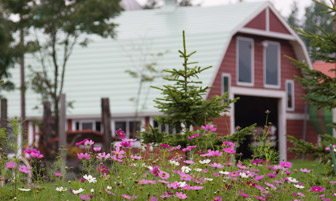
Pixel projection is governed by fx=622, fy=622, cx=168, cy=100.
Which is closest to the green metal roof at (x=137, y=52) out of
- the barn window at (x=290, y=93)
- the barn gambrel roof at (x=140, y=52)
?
the barn gambrel roof at (x=140, y=52)

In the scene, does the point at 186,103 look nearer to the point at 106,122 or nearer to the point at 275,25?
the point at 106,122

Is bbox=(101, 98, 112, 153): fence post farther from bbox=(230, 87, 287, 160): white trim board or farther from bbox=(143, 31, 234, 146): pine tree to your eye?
bbox=(230, 87, 287, 160): white trim board

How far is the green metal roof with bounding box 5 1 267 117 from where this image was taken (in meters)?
26.6

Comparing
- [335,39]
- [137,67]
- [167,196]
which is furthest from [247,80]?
[167,196]

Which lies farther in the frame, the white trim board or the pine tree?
the white trim board

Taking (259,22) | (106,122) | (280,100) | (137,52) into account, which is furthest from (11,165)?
(280,100)

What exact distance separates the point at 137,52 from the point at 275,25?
694 centimetres

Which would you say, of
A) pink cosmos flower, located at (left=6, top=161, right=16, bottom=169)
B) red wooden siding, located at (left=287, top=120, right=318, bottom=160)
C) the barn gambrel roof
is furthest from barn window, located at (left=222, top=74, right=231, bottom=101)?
pink cosmos flower, located at (left=6, top=161, right=16, bottom=169)

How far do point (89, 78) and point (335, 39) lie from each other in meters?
18.0

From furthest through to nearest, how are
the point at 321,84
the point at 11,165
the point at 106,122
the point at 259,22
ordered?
the point at 259,22 < the point at 106,122 < the point at 321,84 < the point at 11,165

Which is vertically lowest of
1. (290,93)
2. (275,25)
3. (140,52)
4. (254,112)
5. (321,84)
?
(254,112)

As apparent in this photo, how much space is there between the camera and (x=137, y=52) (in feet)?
90.2

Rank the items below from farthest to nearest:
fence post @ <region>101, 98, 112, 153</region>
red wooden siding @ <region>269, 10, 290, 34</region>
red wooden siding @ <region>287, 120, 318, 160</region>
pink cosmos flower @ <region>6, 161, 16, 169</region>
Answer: red wooden siding @ <region>287, 120, 318, 160</region> < red wooden siding @ <region>269, 10, 290, 34</region> < fence post @ <region>101, 98, 112, 153</region> < pink cosmos flower @ <region>6, 161, 16, 169</region>

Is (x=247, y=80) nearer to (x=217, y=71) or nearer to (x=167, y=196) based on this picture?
(x=217, y=71)
